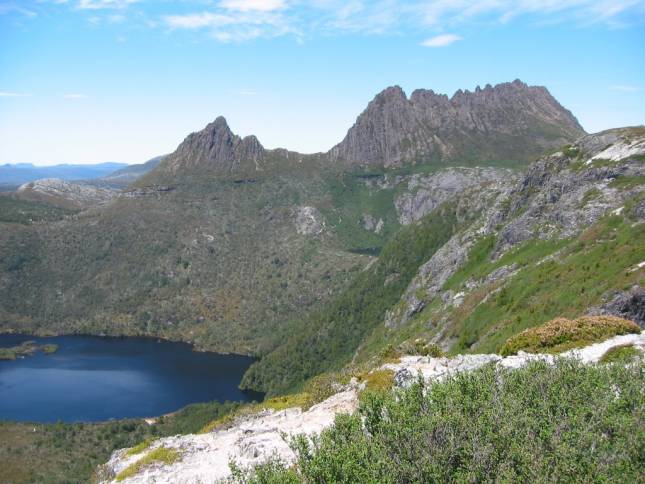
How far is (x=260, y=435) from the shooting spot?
3950cm

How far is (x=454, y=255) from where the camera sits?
154750 millimetres

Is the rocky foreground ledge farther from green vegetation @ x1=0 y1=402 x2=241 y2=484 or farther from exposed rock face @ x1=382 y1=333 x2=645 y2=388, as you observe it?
green vegetation @ x1=0 y1=402 x2=241 y2=484

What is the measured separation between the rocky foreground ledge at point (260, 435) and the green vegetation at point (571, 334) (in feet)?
3.31

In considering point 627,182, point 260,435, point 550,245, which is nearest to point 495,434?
point 260,435

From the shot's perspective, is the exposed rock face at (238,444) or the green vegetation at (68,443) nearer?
the exposed rock face at (238,444)

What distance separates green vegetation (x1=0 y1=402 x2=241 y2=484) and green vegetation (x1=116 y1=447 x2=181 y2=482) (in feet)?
396

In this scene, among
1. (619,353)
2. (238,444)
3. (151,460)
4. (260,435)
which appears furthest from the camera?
(619,353)

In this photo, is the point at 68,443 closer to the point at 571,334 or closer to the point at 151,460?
the point at 151,460

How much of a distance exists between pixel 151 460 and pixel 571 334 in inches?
1535

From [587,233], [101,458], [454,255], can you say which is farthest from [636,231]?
[101,458]

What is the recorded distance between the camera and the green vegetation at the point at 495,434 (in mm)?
25812

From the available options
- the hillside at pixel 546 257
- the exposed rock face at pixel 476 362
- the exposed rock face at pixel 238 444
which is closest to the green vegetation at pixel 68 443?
the hillside at pixel 546 257

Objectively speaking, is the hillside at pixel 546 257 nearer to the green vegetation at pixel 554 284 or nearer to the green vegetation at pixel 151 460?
the green vegetation at pixel 554 284

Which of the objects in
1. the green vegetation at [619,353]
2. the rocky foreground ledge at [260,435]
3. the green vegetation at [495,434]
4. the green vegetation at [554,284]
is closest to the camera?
the green vegetation at [495,434]
